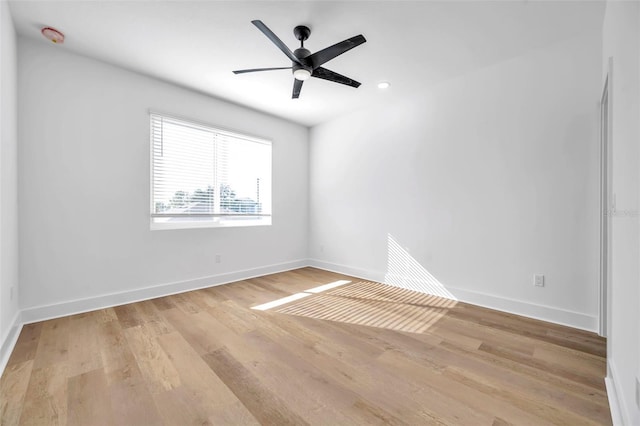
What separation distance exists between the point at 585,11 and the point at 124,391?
13.9ft

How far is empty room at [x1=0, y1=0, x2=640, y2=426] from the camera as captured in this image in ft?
5.14

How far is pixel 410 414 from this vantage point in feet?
4.76

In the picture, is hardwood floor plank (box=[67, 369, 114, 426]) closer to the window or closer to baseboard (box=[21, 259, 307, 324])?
baseboard (box=[21, 259, 307, 324])

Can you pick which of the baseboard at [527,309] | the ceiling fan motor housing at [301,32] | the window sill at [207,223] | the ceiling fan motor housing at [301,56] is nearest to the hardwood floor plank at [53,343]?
the window sill at [207,223]

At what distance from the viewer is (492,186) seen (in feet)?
A: 10.1

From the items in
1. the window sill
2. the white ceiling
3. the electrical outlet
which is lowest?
the electrical outlet

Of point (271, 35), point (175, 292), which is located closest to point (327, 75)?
point (271, 35)

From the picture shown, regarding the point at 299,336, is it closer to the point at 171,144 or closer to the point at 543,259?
the point at 543,259

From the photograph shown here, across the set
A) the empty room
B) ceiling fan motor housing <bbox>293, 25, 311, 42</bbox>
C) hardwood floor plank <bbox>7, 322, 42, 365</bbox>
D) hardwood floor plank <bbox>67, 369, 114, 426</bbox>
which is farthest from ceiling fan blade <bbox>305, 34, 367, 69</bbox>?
hardwood floor plank <bbox>7, 322, 42, 365</bbox>

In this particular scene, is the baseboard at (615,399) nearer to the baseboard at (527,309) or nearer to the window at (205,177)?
the baseboard at (527,309)

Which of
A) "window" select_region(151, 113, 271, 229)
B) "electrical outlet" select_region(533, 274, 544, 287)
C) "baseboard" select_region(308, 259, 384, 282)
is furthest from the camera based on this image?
"baseboard" select_region(308, 259, 384, 282)

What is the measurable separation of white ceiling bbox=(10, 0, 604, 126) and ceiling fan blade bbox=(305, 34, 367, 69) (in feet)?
0.96

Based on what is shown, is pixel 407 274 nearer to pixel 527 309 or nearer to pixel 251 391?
pixel 527 309

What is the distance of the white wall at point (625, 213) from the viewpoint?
1156 millimetres
